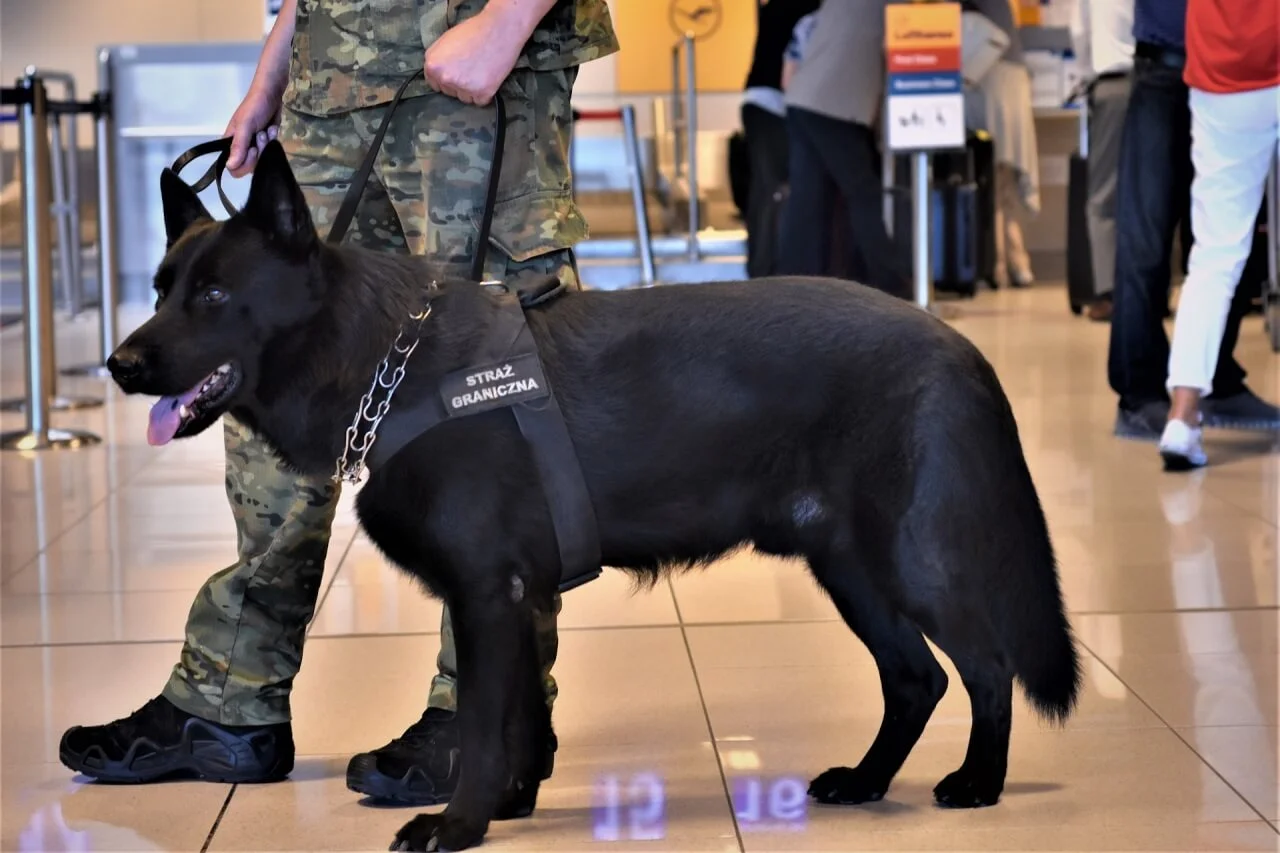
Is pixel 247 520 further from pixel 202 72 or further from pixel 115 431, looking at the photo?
pixel 202 72

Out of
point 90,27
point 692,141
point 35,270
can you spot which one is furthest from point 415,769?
point 90,27

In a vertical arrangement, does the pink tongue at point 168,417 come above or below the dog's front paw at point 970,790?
above

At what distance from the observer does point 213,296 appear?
195 centimetres

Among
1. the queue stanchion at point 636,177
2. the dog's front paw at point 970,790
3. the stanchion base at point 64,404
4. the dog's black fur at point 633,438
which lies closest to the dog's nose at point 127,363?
the dog's black fur at point 633,438

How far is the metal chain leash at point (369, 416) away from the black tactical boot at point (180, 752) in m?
0.56

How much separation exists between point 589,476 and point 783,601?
1.40 meters

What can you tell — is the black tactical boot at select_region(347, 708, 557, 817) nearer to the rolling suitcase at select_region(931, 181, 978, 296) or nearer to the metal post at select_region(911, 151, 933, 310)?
the metal post at select_region(911, 151, 933, 310)

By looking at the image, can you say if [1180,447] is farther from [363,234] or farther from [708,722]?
[363,234]

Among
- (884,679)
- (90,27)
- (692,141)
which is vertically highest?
(90,27)

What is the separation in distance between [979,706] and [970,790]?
0.45ft

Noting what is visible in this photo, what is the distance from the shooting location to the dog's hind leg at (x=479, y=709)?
199 centimetres

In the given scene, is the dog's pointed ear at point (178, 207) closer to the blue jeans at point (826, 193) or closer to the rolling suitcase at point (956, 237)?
the blue jeans at point (826, 193)

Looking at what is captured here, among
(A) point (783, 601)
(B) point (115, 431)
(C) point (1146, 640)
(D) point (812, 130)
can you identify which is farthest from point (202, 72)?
(C) point (1146, 640)

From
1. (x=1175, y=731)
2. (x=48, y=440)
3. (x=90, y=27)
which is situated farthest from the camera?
(x=90, y=27)
